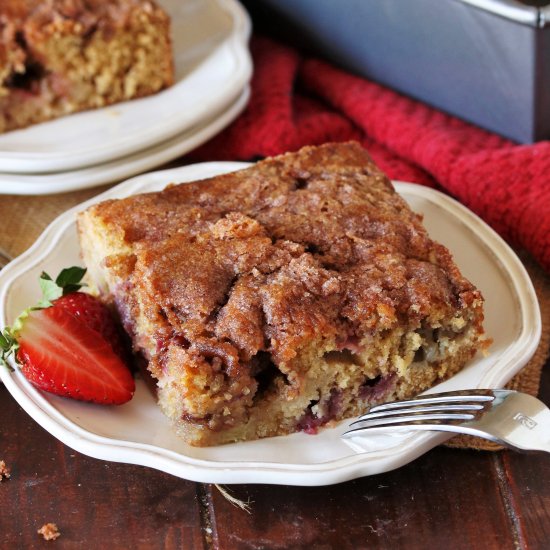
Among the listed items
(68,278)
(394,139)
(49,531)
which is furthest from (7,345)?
(394,139)

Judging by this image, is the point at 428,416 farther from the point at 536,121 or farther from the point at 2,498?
the point at 536,121

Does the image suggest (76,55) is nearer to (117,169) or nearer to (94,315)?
(117,169)

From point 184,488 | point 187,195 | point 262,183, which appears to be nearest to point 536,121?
point 262,183

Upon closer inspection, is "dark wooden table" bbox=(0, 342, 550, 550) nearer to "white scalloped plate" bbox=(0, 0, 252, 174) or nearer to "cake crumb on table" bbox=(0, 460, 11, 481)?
"cake crumb on table" bbox=(0, 460, 11, 481)

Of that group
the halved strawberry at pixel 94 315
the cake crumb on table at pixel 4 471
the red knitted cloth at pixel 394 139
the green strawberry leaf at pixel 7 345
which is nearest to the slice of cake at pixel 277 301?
the halved strawberry at pixel 94 315

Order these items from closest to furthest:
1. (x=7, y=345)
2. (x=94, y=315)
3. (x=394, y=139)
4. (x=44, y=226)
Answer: (x=7, y=345)
(x=94, y=315)
(x=44, y=226)
(x=394, y=139)

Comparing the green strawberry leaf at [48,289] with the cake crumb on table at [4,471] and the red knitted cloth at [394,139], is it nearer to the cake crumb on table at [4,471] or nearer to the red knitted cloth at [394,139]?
the cake crumb on table at [4,471]
